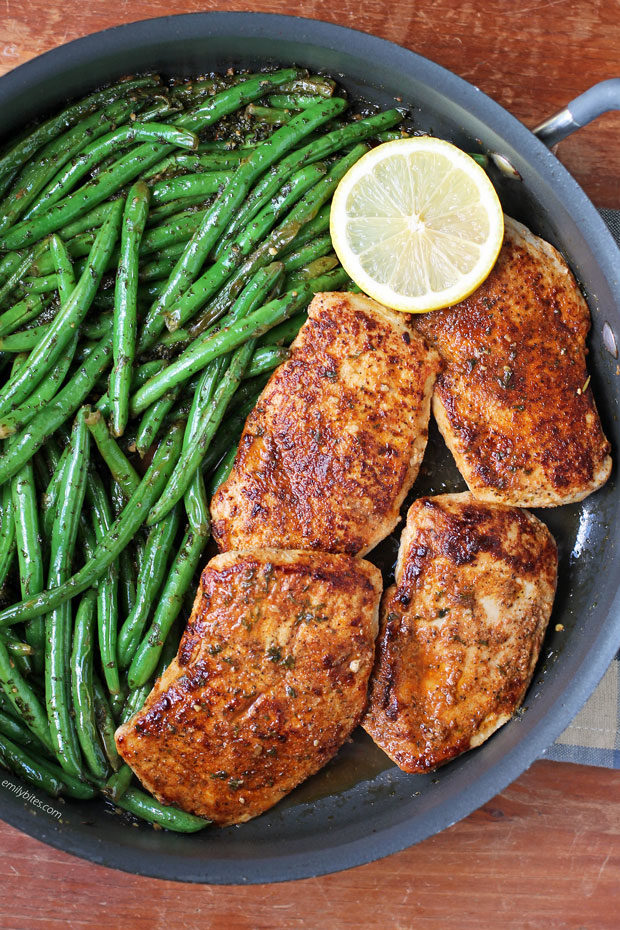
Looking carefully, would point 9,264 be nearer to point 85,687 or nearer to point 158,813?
point 85,687

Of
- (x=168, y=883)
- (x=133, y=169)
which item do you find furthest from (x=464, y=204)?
(x=168, y=883)

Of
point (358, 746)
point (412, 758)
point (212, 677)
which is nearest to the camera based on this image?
point (212, 677)

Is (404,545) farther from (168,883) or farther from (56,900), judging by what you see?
(56,900)

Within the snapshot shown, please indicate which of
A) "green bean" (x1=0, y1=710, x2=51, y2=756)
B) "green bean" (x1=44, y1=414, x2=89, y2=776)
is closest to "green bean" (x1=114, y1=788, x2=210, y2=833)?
"green bean" (x1=44, y1=414, x2=89, y2=776)

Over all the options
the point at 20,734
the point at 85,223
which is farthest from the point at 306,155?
the point at 20,734

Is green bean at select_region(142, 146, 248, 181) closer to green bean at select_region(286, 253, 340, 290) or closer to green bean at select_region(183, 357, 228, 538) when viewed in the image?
green bean at select_region(286, 253, 340, 290)

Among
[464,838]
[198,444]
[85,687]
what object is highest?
[198,444]

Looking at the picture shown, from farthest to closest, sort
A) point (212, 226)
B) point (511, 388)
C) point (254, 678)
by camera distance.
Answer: point (511, 388), point (212, 226), point (254, 678)
